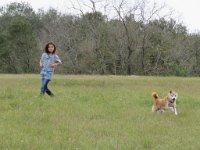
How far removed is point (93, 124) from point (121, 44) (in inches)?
1430

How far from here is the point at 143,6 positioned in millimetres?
45375

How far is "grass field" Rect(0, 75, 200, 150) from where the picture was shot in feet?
26.6

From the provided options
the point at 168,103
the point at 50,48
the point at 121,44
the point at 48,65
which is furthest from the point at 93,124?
the point at 121,44

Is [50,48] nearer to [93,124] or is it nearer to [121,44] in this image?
[93,124]

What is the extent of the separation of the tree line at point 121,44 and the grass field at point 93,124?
95.4ft

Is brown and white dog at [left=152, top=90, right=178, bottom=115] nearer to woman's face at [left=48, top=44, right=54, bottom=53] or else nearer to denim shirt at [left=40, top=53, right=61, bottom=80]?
denim shirt at [left=40, top=53, right=61, bottom=80]

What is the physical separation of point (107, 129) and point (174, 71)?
3613cm

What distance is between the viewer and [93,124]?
33.1ft

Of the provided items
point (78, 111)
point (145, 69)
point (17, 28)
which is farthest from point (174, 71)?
point (78, 111)

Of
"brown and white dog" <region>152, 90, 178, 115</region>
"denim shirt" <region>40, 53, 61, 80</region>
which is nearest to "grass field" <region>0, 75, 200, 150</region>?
"brown and white dog" <region>152, 90, 178, 115</region>

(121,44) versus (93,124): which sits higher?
(121,44)

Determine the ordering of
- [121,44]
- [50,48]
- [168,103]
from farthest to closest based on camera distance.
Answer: [121,44] < [50,48] < [168,103]

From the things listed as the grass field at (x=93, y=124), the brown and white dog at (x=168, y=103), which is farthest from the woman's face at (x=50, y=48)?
the brown and white dog at (x=168, y=103)

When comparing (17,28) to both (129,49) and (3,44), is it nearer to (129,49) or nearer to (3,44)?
(3,44)
